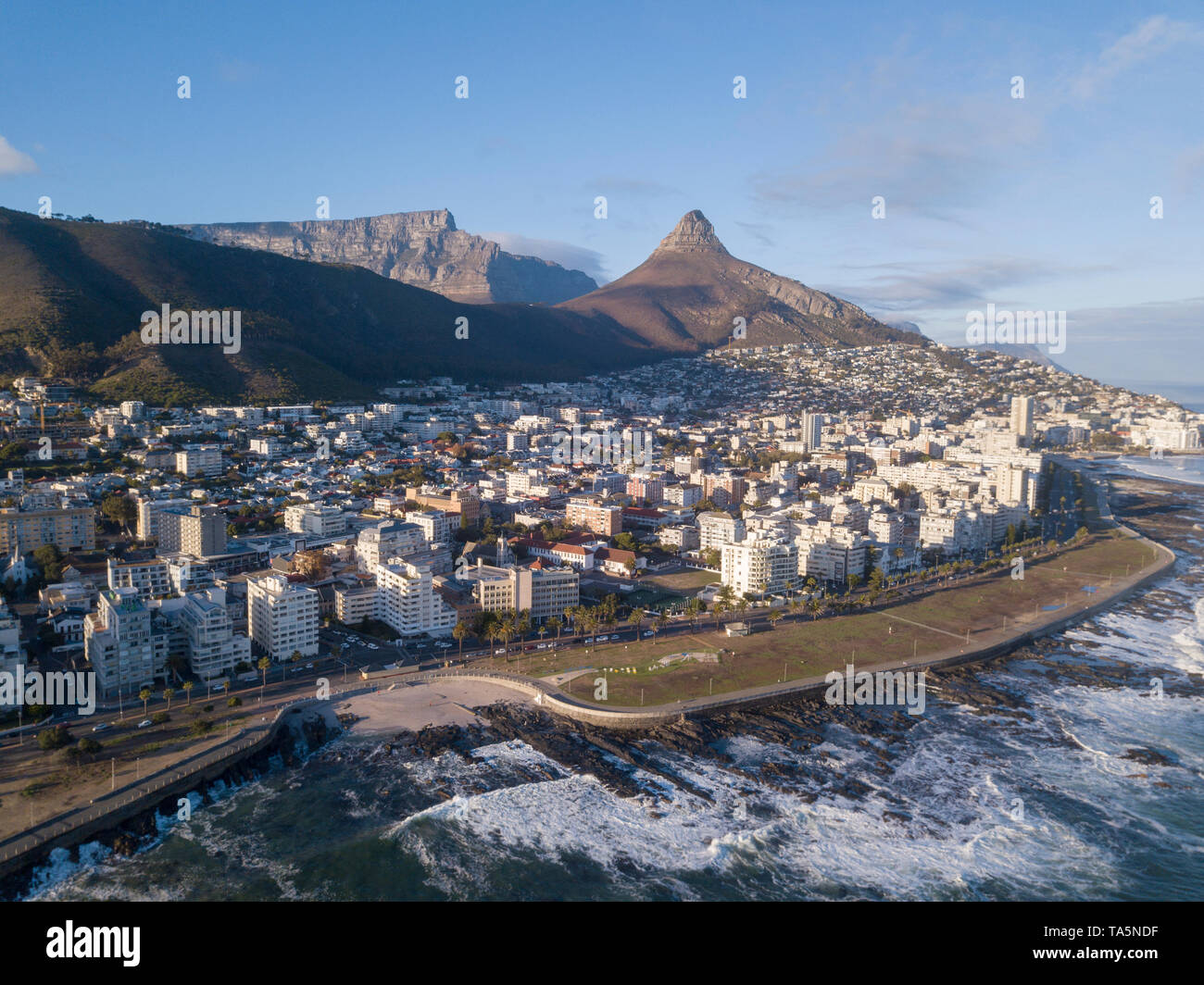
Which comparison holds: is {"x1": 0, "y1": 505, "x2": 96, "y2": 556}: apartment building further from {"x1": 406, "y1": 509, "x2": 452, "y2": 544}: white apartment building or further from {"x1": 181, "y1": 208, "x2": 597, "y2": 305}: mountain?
{"x1": 181, "y1": 208, "x2": 597, "y2": 305}: mountain

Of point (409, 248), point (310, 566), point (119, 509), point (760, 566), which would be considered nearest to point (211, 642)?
point (310, 566)

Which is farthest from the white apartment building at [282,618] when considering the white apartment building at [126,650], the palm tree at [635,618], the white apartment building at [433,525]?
the white apartment building at [433,525]

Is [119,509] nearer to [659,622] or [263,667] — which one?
[263,667]

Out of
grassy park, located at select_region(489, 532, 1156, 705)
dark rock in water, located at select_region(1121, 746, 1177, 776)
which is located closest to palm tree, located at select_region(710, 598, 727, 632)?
grassy park, located at select_region(489, 532, 1156, 705)

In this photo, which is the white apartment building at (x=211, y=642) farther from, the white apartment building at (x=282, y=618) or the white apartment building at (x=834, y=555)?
the white apartment building at (x=834, y=555)

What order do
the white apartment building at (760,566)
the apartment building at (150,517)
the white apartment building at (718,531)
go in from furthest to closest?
1. the white apartment building at (718,531)
2. the apartment building at (150,517)
3. the white apartment building at (760,566)

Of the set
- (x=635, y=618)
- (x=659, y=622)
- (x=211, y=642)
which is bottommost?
(x=659, y=622)

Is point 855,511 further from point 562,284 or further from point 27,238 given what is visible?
point 562,284
